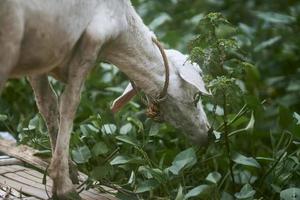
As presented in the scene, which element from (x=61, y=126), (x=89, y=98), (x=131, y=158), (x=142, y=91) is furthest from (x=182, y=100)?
(x=89, y=98)

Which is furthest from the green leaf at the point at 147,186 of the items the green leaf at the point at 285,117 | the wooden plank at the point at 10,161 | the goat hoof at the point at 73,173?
the green leaf at the point at 285,117

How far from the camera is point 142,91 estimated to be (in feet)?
6.67

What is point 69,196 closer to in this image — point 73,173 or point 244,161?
point 73,173

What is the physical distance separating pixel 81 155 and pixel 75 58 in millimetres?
499

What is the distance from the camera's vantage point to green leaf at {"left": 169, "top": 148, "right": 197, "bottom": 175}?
2.01m

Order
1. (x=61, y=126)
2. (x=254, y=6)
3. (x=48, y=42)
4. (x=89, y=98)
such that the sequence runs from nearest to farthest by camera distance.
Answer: (x=48, y=42) → (x=61, y=126) → (x=89, y=98) → (x=254, y=6)

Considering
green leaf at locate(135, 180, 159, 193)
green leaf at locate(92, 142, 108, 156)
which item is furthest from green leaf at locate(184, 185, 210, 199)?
green leaf at locate(92, 142, 108, 156)

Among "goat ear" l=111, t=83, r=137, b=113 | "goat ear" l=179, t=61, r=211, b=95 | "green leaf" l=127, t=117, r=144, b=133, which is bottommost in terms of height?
"green leaf" l=127, t=117, r=144, b=133

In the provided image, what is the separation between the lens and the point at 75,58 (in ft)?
5.74

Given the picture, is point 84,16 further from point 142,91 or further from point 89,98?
point 89,98

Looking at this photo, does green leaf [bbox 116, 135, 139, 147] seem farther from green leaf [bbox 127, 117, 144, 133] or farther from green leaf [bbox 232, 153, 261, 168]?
green leaf [bbox 232, 153, 261, 168]

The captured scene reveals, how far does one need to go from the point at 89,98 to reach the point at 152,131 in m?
0.98

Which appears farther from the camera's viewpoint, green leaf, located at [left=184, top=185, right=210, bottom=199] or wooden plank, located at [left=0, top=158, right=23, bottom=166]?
wooden plank, located at [left=0, top=158, right=23, bottom=166]

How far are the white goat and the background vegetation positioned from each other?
0.34ft
